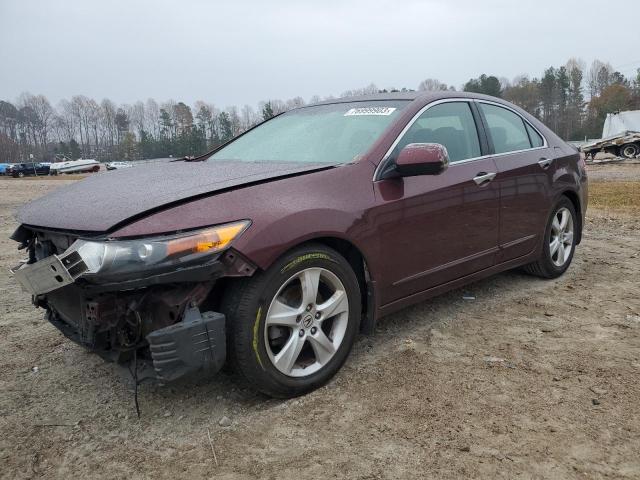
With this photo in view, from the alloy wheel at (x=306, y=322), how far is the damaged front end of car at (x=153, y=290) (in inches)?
11.5

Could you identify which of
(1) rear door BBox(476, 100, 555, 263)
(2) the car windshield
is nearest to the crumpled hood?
(2) the car windshield

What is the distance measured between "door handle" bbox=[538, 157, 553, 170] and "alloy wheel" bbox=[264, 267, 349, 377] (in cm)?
237

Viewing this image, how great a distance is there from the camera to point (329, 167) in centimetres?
283

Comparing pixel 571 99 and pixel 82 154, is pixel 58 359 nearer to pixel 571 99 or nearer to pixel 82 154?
pixel 571 99

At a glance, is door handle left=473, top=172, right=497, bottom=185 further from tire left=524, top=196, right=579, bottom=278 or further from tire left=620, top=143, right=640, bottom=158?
tire left=620, top=143, right=640, bottom=158

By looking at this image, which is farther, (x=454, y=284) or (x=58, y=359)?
(x=454, y=284)

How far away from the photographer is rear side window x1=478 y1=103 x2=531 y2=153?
12.8 ft

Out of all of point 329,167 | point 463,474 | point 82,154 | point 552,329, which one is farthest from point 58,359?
point 82,154

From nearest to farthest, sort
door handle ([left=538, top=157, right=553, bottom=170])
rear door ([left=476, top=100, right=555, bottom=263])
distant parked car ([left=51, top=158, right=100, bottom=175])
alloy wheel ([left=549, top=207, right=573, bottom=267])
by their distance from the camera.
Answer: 1. rear door ([left=476, top=100, right=555, bottom=263])
2. door handle ([left=538, top=157, right=553, bottom=170])
3. alloy wheel ([left=549, top=207, right=573, bottom=267])
4. distant parked car ([left=51, top=158, right=100, bottom=175])

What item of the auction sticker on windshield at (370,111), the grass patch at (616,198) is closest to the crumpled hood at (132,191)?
the auction sticker on windshield at (370,111)

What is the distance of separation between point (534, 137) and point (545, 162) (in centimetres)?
26

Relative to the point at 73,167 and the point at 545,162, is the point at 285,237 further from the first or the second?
the point at 73,167

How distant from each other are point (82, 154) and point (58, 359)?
9965cm

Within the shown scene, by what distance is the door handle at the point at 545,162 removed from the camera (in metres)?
4.16
